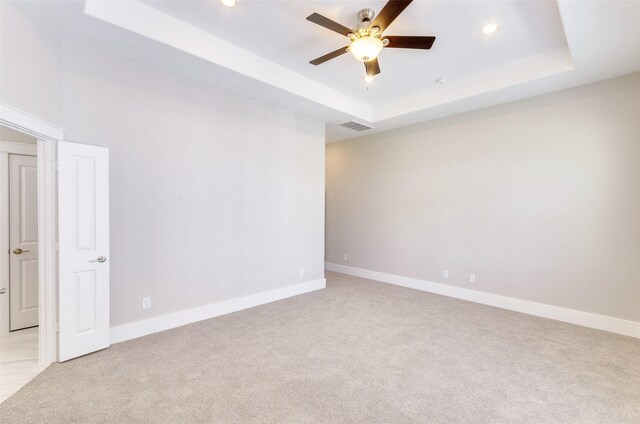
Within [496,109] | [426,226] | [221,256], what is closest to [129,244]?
[221,256]

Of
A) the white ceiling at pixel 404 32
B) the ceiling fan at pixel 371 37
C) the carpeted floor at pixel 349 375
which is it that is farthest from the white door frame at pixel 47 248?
the ceiling fan at pixel 371 37

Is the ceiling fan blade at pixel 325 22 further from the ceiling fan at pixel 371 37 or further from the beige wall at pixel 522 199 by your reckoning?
the beige wall at pixel 522 199

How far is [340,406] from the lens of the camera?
7.28ft

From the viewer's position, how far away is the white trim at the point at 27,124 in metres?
2.09

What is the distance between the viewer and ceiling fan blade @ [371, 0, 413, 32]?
2.20 m

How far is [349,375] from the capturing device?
2.63 meters

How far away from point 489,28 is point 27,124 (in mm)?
4342

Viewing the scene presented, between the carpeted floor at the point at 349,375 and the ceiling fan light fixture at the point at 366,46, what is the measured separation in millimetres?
2909

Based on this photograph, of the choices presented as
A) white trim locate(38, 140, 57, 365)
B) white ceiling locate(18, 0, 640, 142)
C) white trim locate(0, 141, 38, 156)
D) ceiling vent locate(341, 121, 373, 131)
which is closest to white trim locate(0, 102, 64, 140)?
white trim locate(38, 140, 57, 365)

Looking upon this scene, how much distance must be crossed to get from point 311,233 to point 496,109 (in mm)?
3620

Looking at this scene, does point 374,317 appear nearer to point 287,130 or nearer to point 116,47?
point 287,130

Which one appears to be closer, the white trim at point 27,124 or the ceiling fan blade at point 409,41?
the white trim at point 27,124

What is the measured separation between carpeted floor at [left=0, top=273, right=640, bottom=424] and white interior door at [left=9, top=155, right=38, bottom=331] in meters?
1.46

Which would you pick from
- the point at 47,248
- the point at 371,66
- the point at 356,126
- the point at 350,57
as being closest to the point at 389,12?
the point at 371,66
